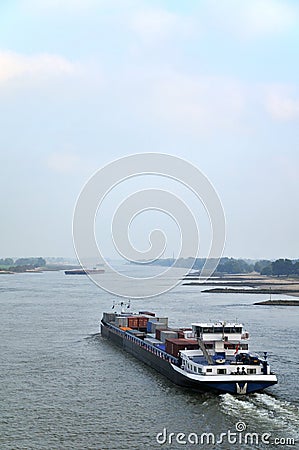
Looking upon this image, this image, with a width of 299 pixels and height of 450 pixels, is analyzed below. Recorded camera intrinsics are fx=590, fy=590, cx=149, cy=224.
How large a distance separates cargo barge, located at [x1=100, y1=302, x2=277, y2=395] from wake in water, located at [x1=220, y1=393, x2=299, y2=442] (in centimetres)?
49

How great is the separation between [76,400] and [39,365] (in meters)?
5.10

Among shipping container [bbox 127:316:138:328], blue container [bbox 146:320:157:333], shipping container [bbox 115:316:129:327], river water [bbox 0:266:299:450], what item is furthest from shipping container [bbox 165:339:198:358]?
shipping container [bbox 127:316:138:328]

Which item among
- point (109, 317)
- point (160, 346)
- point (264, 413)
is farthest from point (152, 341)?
point (264, 413)

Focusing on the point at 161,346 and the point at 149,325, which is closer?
the point at 161,346

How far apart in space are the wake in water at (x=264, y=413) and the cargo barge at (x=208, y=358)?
491mm

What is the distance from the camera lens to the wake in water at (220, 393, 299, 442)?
15039mm

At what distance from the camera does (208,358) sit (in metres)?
19.7

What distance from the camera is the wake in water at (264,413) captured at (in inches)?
592

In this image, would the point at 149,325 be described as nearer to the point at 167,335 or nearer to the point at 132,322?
the point at 132,322

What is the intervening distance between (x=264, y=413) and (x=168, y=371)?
5448mm

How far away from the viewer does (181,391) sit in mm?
19359

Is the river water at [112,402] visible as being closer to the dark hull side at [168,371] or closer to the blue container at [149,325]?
the dark hull side at [168,371]

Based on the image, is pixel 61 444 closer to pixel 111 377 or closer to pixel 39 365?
pixel 111 377

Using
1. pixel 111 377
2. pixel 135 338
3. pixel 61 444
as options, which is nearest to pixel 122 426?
pixel 61 444
